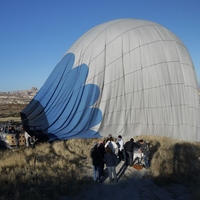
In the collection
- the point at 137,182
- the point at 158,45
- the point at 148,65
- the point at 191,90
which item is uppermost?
the point at 158,45

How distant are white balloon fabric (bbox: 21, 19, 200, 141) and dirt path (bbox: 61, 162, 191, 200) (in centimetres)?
442

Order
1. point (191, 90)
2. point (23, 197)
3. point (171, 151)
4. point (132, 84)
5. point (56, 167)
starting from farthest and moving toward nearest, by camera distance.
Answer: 1. point (191, 90)
2. point (132, 84)
3. point (171, 151)
4. point (56, 167)
5. point (23, 197)

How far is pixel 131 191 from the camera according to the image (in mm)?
8078

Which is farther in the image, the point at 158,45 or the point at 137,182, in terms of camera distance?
the point at 158,45

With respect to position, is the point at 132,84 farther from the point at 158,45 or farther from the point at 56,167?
the point at 56,167

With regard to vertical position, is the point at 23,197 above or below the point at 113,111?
below

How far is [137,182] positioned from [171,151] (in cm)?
326

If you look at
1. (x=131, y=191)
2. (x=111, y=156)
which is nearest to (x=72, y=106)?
(x=111, y=156)

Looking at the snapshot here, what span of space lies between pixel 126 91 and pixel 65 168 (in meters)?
5.23

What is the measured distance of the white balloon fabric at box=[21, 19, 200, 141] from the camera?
13383 mm

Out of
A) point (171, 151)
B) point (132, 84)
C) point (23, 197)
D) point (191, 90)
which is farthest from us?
point (191, 90)

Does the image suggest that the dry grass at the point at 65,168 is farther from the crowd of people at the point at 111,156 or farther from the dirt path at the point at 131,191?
the crowd of people at the point at 111,156

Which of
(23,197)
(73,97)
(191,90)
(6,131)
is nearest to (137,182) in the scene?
(23,197)

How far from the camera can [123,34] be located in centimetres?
1410
